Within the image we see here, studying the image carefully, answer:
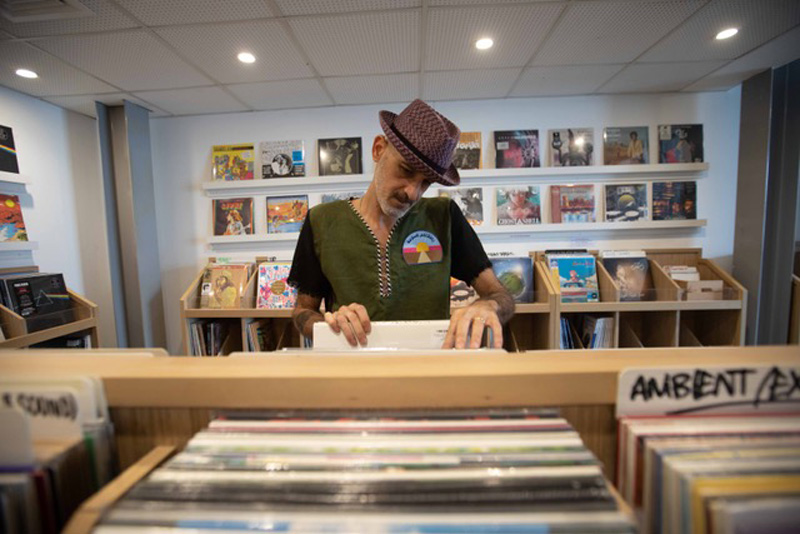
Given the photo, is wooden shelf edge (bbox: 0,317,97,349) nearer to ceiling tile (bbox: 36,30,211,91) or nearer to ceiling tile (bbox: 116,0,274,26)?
ceiling tile (bbox: 36,30,211,91)

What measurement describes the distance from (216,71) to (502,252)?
237 centimetres

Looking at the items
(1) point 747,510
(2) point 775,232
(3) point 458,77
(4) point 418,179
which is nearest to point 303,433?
(1) point 747,510

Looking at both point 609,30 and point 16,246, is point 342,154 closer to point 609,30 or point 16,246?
point 609,30

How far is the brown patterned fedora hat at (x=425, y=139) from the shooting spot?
37.2 inches

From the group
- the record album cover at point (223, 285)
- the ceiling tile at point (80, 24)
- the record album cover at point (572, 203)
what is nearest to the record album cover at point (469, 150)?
the record album cover at point (572, 203)

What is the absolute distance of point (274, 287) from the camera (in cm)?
264

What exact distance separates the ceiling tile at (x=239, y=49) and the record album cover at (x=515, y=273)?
6.28 feet

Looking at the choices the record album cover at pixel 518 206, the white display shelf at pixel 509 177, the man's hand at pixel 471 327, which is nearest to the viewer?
the man's hand at pixel 471 327

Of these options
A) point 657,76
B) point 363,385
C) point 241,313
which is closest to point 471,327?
point 363,385

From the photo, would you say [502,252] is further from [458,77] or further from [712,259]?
[712,259]

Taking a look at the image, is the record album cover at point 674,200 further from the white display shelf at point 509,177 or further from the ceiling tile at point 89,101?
the ceiling tile at point 89,101

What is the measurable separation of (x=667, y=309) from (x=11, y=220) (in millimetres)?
4542

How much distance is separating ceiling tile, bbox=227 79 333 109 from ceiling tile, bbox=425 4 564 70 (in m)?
0.87

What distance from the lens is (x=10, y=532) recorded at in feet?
1.02
